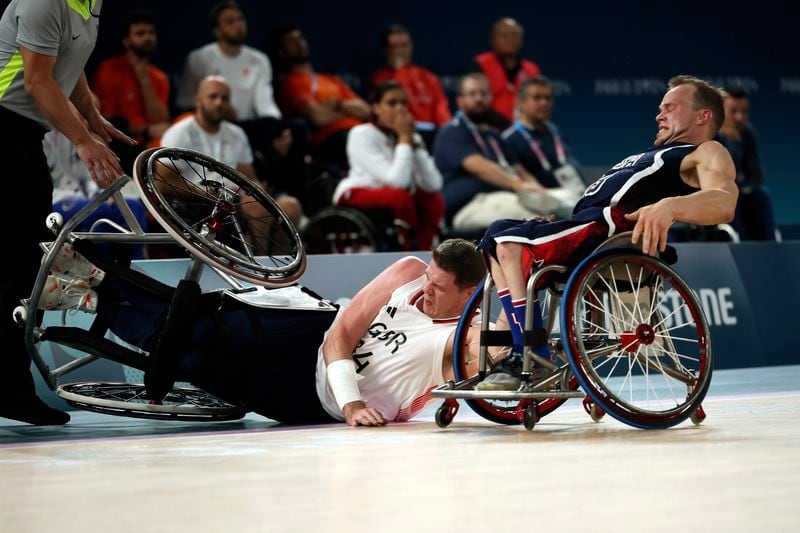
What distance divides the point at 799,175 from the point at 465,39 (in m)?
3.99

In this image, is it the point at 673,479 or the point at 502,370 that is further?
the point at 502,370

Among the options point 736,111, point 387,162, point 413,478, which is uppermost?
point 736,111

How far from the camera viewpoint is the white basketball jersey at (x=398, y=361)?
420 cm

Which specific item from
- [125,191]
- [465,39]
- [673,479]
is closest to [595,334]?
[673,479]

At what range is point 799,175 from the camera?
12.4 metres

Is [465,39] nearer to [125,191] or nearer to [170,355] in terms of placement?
[125,191]

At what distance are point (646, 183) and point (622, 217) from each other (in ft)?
0.56

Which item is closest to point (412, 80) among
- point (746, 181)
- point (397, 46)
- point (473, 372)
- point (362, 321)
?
point (397, 46)

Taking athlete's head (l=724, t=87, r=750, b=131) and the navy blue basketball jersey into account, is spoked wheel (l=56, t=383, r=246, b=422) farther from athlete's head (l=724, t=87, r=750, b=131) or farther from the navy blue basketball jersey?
athlete's head (l=724, t=87, r=750, b=131)

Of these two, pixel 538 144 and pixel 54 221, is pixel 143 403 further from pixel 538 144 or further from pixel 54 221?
pixel 538 144

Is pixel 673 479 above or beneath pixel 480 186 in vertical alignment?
→ beneath

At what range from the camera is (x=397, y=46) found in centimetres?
947

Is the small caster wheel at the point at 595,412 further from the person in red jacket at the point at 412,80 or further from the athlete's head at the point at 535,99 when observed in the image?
the person in red jacket at the point at 412,80

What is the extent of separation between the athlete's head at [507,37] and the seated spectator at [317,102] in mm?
1448
